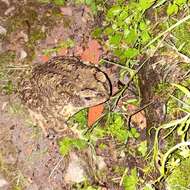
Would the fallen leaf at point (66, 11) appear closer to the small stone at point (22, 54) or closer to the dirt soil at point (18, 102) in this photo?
the dirt soil at point (18, 102)

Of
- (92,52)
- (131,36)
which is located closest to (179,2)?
(131,36)

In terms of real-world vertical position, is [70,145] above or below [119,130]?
below

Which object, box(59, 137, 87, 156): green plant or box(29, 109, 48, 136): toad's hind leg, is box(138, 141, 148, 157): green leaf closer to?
box(59, 137, 87, 156): green plant

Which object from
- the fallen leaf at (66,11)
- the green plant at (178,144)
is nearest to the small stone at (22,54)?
the fallen leaf at (66,11)

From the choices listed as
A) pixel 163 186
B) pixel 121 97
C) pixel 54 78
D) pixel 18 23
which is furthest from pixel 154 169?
pixel 18 23

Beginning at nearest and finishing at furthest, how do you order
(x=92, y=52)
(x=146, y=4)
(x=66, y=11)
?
1. (x=146, y=4)
2. (x=92, y=52)
3. (x=66, y=11)

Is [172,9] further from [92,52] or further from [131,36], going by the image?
[92,52]

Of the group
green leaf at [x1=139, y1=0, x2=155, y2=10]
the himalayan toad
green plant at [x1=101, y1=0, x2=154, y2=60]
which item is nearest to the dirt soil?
the himalayan toad

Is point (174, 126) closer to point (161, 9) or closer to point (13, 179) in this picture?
point (161, 9)
